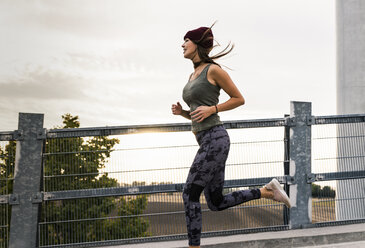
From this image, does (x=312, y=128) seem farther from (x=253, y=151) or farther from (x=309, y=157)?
(x=253, y=151)

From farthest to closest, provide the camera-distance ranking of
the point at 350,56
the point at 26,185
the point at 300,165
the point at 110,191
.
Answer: the point at 350,56
the point at 300,165
the point at 110,191
the point at 26,185

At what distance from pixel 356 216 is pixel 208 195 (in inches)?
140

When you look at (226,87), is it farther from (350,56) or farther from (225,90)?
(350,56)

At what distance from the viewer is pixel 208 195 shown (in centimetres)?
359

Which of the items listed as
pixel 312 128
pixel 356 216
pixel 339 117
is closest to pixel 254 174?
pixel 312 128

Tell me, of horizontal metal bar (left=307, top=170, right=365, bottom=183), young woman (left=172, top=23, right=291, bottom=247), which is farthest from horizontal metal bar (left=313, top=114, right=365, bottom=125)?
young woman (left=172, top=23, right=291, bottom=247)

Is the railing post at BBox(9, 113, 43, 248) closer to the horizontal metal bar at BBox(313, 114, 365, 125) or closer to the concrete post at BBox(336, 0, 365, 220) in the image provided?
the horizontal metal bar at BBox(313, 114, 365, 125)

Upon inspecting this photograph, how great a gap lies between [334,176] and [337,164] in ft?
0.62

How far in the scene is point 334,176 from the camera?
225 inches

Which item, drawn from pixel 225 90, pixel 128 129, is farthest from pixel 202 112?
pixel 128 129

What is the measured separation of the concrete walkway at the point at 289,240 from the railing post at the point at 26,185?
115 centimetres

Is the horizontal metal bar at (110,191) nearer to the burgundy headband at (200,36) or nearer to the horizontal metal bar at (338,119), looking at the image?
the horizontal metal bar at (338,119)

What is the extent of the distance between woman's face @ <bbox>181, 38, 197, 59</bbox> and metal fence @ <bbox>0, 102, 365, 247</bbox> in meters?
1.72

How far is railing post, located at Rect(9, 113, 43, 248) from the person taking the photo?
489 cm
